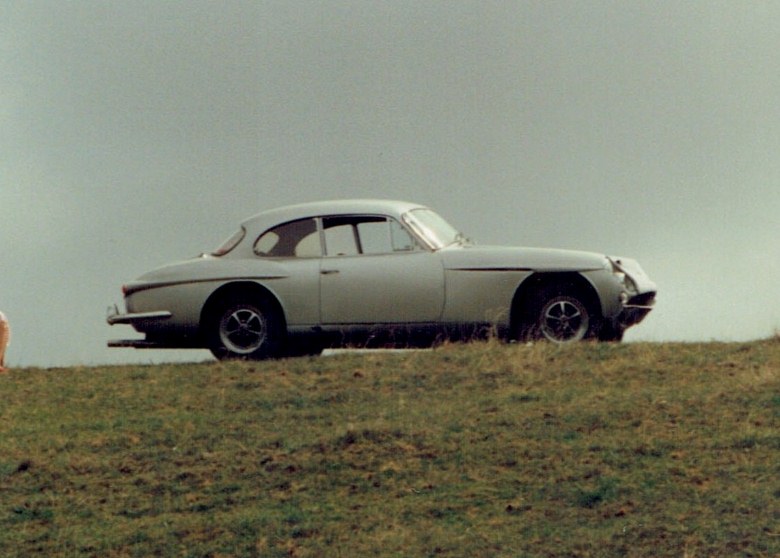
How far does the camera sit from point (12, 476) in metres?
12.6

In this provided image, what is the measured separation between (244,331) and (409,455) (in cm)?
446

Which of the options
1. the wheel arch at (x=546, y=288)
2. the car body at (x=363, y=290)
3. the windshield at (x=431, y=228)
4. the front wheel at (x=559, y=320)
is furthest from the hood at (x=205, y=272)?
the front wheel at (x=559, y=320)

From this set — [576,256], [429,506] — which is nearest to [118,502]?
[429,506]

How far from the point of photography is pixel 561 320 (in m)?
15.9

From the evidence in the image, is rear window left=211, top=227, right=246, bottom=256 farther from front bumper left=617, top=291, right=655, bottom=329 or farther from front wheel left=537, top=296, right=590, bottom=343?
front bumper left=617, top=291, right=655, bottom=329

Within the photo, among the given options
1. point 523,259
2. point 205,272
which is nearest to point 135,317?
point 205,272

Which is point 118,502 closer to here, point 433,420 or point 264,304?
point 433,420

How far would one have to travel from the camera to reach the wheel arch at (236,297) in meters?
16.2

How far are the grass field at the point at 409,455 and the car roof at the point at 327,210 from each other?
1.68 meters

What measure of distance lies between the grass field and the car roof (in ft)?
5.51

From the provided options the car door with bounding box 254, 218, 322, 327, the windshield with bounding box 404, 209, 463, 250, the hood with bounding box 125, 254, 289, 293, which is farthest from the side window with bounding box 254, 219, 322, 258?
the windshield with bounding box 404, 209, 463, 250

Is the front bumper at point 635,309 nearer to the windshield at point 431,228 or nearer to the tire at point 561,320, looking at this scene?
the tire at point 561,320

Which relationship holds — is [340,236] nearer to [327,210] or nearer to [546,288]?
[327,210]

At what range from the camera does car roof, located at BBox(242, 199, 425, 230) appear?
16.4 meters
